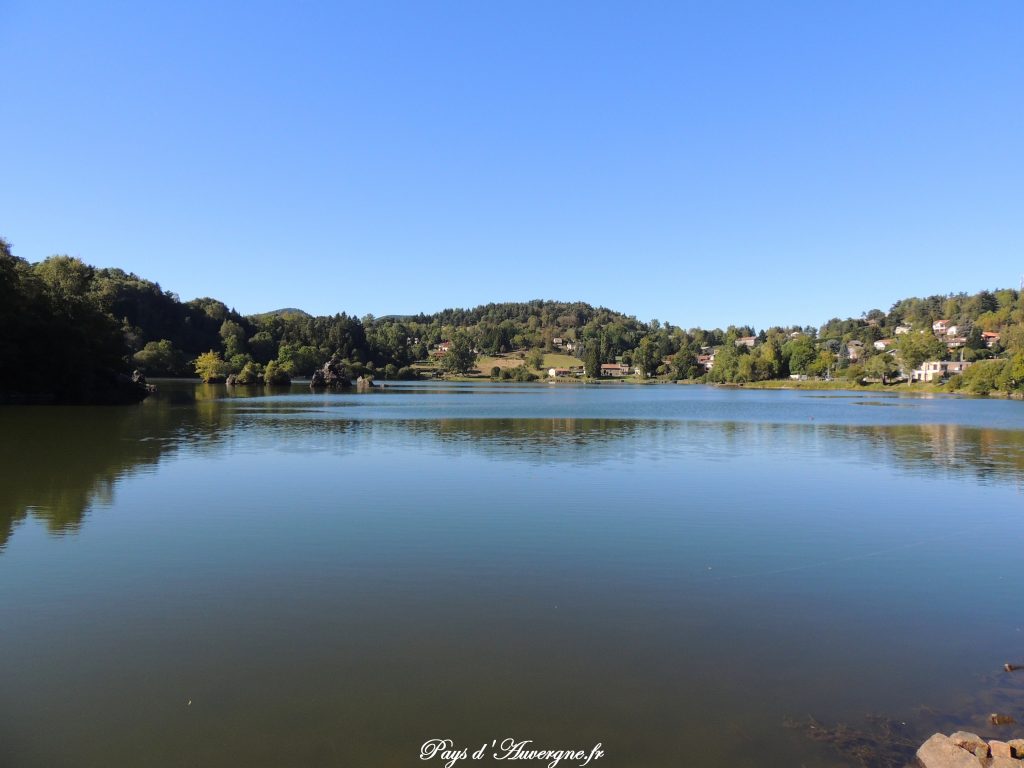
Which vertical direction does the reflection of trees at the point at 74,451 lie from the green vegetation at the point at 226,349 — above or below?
below

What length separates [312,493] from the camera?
65.0 feet

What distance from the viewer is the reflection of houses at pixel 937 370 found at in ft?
445

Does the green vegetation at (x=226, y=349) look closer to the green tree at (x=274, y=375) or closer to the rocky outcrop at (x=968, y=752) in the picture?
the green tree at (x=274, y=375)

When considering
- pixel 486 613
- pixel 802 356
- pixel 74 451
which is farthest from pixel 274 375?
pixel 486 613

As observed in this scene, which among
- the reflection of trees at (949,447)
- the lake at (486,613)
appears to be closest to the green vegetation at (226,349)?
the lake at (486,613)

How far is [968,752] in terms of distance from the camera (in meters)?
5.93

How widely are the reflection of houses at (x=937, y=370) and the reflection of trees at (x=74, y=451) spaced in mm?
135969

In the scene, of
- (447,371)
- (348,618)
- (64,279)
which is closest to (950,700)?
(348,618)

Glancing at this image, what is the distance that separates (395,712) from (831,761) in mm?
4183

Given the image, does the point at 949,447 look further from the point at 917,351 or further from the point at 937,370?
the point at 937,370

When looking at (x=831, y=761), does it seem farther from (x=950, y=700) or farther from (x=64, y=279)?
(x=64, y=279)

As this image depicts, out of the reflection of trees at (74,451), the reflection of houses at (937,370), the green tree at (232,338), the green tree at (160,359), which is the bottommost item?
the reflection of trees at (74,451)

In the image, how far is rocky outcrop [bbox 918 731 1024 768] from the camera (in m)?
5.82

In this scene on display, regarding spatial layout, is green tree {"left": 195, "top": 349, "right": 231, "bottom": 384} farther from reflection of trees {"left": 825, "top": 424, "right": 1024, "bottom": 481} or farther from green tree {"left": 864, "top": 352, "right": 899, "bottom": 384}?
green tree {"left": 864, "top": 352, "right": 899, "bottom": 384}
